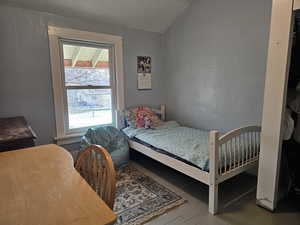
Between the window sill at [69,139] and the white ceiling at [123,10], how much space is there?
1.70m

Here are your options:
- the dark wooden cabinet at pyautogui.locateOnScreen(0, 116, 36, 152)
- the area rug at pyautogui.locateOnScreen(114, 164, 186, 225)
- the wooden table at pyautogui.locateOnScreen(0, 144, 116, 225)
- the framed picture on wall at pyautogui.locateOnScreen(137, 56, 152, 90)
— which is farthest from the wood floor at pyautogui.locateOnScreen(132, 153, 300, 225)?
the framed picture on wall at pyautogui.locateOnScreen(137, 56, 152, 90)

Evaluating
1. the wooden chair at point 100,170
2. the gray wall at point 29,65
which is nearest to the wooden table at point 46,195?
the wooden chair at point 100,170

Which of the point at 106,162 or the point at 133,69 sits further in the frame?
the point at 133,69

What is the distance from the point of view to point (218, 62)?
9.30ft

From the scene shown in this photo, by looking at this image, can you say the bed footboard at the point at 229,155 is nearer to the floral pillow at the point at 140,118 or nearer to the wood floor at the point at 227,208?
the wood floor at the point at 227,208

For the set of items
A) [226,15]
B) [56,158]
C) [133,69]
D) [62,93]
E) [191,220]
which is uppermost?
[226,15]

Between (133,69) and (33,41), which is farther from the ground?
(33,41)

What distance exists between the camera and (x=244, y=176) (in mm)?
2590


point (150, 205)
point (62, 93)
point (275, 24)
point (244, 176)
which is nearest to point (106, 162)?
point (150, 205)

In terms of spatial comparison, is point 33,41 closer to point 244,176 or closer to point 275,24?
point 275,24

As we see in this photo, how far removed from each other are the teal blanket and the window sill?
72cm

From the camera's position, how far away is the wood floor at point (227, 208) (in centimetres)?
174

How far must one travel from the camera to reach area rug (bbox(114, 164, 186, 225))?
1806mm

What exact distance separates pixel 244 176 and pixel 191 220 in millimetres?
1225
